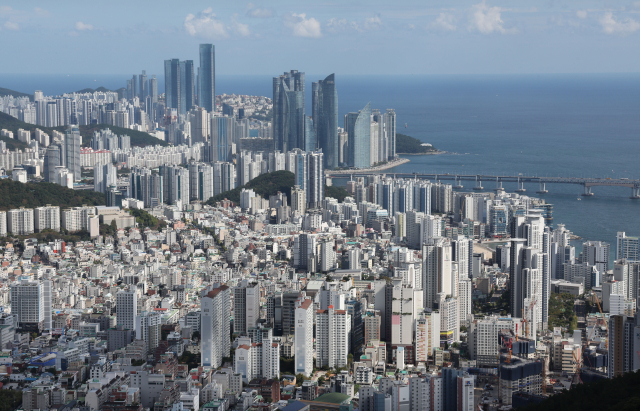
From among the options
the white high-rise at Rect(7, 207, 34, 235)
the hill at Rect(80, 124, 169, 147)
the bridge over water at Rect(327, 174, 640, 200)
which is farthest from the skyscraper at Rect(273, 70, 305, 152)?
the white high-rise at Rect(7, 207, 34, 235)

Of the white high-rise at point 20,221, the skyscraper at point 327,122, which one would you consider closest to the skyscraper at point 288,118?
the skyscraper at point 327,122

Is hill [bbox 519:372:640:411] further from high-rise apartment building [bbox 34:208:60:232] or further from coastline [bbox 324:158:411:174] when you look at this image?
coastline [bbox 324:158:411:174]

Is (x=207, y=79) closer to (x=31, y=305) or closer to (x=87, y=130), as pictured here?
(x=87, y=130)

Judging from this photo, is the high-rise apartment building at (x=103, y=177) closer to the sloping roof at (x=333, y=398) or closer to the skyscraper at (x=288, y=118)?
the skyscraper at (x=288, y=118)

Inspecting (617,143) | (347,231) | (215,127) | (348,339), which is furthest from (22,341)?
(617,143)

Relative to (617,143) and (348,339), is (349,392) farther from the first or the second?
(617,143)

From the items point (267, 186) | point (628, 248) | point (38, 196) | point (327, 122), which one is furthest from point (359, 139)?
point (628, 248)
